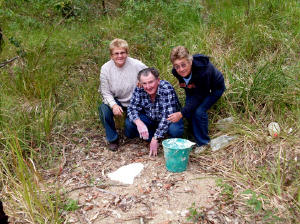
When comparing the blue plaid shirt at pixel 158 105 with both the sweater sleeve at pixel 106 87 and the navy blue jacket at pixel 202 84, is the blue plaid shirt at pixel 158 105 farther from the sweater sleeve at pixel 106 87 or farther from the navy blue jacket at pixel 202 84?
the sweater sleeve at pixel 106 87

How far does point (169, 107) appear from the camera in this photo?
11.2 ft

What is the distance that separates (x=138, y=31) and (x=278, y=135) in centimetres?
351

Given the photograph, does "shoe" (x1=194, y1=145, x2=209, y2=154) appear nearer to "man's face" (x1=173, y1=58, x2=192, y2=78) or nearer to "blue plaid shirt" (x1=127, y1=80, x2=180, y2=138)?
"blue plaid shirt" (x1=127, y1=80, x2=180, y2=138)

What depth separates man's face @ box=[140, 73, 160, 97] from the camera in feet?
10.7

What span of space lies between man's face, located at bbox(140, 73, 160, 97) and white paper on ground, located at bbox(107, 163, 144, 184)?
2.77 ft

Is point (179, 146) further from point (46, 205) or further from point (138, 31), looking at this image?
point (138, 31)

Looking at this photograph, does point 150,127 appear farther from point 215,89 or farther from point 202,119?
point 215,89

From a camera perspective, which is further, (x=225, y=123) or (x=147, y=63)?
(x=147, y=63)

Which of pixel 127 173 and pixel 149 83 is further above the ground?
pixel 149 83

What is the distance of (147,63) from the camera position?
501 cm

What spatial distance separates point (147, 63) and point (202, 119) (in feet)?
6.27

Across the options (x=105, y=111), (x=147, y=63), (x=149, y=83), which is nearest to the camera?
(x=149, y=83)

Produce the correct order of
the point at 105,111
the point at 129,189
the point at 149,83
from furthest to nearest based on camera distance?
1. the point at 105,111
2. the point at 149,83
3. the point at 129,189

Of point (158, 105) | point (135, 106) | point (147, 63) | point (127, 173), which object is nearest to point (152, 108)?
point (158, 105)
